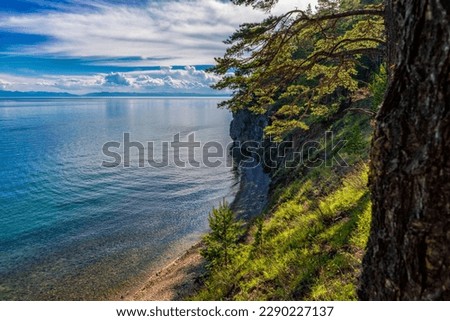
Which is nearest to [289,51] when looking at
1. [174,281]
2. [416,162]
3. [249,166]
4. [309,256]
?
[309,256]

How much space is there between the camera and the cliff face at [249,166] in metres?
37.8

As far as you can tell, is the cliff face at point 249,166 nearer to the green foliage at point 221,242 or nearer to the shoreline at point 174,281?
the shoreline at point 174,281

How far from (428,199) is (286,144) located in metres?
42.4

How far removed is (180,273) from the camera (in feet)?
73.2

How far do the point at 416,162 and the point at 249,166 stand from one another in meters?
57.3

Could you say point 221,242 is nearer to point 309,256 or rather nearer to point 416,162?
point 309,256

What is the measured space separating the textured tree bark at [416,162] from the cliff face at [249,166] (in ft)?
90.2

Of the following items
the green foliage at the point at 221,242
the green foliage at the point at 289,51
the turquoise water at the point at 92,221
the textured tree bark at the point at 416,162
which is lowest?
the turquoise water at the point at 92,221

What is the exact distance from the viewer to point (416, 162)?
2.72 metres

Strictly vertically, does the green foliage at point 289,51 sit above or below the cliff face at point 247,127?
above

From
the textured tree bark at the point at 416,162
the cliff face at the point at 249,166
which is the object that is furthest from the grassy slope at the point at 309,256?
the cliff face at the point at 249,166

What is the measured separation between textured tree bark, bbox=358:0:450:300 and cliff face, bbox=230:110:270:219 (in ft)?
90.2
